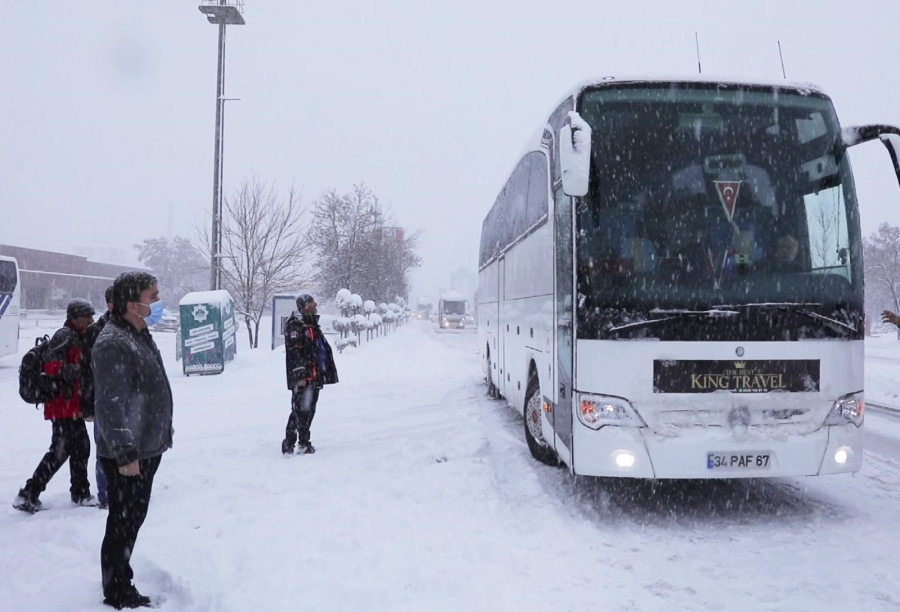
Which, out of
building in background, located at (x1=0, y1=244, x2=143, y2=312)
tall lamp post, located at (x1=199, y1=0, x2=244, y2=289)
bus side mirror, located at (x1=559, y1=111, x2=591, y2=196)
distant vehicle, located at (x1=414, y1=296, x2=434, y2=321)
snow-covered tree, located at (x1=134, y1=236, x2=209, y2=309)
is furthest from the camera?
distant vehicle, located at (x1=414, y1=296, x2=434, y2=321)

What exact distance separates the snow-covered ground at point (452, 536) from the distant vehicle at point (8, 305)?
1512 centimetres

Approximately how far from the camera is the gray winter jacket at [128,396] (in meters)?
3.85

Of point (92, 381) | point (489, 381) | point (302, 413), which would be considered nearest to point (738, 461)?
point (302, 413)

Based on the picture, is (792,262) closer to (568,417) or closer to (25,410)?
(568,417)

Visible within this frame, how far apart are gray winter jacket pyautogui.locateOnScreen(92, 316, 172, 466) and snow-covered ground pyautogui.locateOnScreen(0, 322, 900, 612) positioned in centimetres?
102

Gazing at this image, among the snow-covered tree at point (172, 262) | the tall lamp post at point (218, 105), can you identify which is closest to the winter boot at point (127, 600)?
the tall lamp post at point (218, 105)

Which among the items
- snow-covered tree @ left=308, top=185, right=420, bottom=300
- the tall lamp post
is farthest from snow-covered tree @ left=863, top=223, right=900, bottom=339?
the tall lamp post

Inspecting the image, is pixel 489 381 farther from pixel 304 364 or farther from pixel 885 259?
pixel 885 259

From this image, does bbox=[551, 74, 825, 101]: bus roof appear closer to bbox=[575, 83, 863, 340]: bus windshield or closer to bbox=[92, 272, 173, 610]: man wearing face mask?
bbox=[575, 83, 863, 340]: bus windshield

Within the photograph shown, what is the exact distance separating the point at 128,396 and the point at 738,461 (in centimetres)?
434

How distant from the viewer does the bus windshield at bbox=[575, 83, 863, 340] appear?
538 cm

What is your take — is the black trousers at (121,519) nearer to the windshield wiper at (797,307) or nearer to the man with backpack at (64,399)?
the man with backpack at (64,399)

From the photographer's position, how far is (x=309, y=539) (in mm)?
5234

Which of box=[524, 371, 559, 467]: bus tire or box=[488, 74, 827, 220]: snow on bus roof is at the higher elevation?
box=[488, 74, 827, 220]: snow on bus roof
